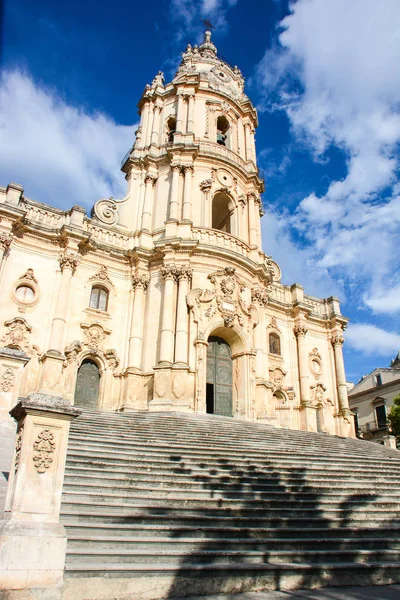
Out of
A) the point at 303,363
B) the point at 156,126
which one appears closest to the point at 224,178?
the point at 156,126

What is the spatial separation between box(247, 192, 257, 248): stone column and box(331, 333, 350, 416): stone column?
28.5 feet

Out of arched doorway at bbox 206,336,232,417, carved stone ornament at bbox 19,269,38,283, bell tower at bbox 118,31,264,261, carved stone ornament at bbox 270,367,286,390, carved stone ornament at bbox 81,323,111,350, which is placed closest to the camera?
carved stone ornament at bbox 19,269,38,283

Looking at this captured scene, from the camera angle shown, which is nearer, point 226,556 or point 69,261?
point 226,556

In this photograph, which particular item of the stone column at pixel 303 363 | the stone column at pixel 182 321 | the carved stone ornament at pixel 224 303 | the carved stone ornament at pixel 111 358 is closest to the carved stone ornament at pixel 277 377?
the stone column at pixel 303 363

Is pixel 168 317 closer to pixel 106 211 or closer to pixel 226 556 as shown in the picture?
pixel 106 211

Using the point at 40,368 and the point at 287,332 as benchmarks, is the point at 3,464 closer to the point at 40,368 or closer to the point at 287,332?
the point at 40,368

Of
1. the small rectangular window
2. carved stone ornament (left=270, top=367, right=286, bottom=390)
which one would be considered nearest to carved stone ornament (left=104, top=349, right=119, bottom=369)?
carved stone ornament (left=270, top=367, right=286, bottom=390)

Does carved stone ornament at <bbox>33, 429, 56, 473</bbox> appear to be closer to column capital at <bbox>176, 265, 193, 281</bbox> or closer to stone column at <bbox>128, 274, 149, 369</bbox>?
stone column at <bbox>128, 274, 149, 369</bbox>

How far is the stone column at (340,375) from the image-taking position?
27.3 meters

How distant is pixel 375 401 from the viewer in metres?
42.0

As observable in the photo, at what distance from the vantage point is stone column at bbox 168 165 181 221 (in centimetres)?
2322

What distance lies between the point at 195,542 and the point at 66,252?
16415mm

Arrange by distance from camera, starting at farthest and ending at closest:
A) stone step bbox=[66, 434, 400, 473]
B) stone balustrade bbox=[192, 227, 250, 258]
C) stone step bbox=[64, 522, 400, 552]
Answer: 1. stone balustrade bbox=[192, 227, 250, 258]
2. stone step bbox=[66, 434, 400, 473]
3. stone step bbox=[64, 522, 400, 552]

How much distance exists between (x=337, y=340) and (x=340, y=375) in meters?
2.27
